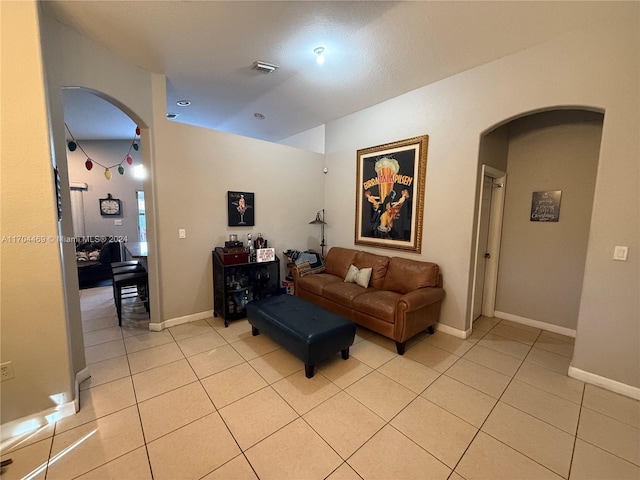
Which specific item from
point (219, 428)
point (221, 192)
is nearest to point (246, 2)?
point (221, 192)

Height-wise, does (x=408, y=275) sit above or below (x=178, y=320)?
above

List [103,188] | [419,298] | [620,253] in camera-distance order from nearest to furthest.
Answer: [620,253]
[419,298]
[103,188]

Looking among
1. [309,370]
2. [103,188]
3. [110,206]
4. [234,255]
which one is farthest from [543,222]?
[103,188]

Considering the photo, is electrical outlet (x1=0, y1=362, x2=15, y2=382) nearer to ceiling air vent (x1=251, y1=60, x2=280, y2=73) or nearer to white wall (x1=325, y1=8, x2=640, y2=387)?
ceiling air vent (x1=251, y1=60, x2=280, y2=73)

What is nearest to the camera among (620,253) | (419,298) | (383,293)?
(620,253)

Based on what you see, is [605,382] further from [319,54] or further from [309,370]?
[319,54]

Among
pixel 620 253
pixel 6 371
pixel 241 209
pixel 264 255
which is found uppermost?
pixel 241 209

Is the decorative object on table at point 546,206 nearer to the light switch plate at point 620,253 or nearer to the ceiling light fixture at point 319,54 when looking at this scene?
the light switch plate at point 620,253

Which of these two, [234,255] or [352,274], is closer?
Result: [234,255]

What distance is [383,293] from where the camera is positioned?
10.5 feet

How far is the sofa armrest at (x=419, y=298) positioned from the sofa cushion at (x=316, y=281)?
3.85 feet

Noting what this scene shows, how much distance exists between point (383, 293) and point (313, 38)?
9.27 ft

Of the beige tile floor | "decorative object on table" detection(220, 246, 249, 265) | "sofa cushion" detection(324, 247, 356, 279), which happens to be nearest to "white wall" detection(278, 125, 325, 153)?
"sofa cushion" detection(324, 247, 356, 279)

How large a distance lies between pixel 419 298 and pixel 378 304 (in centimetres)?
45
